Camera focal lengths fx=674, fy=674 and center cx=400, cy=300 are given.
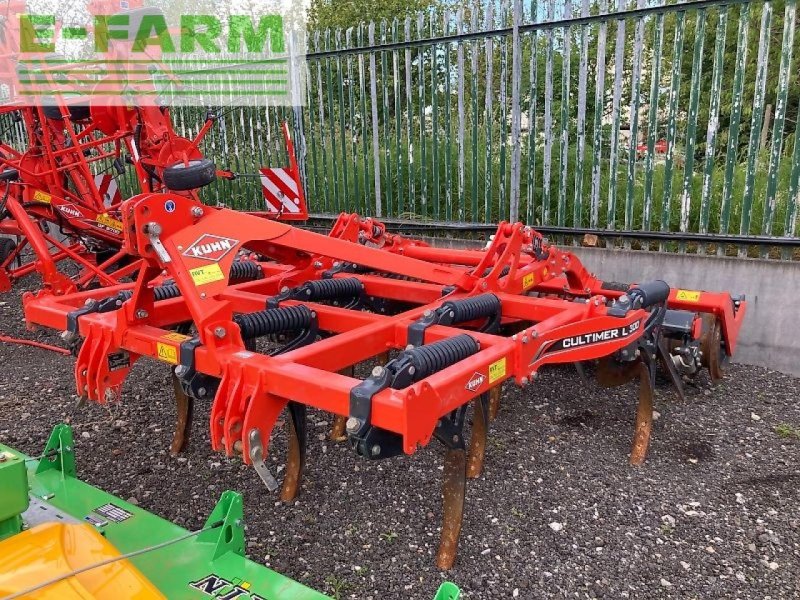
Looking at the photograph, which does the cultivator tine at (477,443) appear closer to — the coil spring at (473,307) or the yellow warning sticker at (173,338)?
the coil spring at (473,307)

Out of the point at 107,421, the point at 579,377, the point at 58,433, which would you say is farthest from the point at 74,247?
the point at 579,377

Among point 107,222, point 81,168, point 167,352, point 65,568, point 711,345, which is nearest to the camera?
point 65,568

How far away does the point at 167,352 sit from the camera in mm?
2643

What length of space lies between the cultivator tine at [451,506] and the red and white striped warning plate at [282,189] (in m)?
5.05

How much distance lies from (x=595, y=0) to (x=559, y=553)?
408cm

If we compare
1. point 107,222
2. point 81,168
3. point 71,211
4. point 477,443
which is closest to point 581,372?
point 477,443

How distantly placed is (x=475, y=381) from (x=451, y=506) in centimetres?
56

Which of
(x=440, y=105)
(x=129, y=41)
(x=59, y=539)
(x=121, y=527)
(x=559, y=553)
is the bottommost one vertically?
(x=559, y=553)

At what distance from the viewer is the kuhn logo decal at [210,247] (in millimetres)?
2496

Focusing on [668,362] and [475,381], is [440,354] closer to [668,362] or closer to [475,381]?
[475,381]

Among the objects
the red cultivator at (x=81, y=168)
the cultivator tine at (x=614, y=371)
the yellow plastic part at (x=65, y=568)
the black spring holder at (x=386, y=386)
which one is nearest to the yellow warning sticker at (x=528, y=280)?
the cultivator tine at (x=614, y=371)

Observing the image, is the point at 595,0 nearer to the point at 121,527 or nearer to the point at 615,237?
the point at 615,237

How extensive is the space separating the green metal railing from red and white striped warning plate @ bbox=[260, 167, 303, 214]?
1.10 ft

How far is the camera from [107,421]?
3.99 meters
